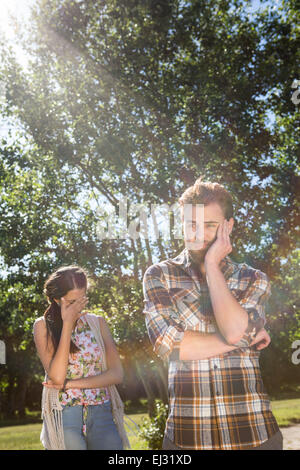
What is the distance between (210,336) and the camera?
8.25 feet

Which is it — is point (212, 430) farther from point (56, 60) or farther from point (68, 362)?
point (56, 60)

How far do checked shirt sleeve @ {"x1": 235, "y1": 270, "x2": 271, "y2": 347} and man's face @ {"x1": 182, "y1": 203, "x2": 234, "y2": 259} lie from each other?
350 mm

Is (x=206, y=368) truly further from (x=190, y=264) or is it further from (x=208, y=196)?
(x=208, y=196)

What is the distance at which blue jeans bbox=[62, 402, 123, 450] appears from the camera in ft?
10.5

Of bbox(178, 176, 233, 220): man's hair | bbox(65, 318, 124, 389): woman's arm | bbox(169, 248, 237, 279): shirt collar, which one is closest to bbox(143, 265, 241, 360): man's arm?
bbox(169, 248, 237, 279): shirt collar

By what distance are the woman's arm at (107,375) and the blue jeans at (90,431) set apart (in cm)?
16

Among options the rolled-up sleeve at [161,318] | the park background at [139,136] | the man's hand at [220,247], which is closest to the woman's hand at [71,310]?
the rolled-up sleeve at [161,318]

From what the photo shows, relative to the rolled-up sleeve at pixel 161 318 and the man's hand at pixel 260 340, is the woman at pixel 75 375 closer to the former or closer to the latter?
the rolled-up sleeve at pixel 161 318

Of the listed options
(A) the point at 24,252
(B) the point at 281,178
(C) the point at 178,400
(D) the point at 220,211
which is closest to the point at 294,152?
(B) the point at 281,178

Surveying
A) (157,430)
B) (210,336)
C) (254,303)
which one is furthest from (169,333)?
(157,430)

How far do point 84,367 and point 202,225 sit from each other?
1492mm

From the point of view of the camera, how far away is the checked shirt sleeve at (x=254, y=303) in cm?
256

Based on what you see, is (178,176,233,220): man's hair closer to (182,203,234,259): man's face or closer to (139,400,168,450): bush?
(182,203,234,259): man's face

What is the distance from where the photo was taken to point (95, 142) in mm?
10242
